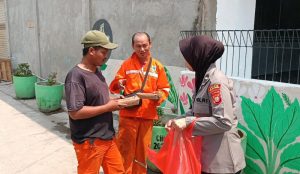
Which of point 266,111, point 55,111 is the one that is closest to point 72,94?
point 266,111

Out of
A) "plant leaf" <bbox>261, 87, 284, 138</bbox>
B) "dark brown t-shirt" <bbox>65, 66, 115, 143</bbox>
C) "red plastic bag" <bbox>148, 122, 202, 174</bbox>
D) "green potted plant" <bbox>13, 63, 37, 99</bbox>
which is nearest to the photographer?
"red plastic bag" <bbox>148, 122, 202, 174</bbox>

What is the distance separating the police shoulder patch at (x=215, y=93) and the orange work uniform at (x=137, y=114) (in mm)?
1337

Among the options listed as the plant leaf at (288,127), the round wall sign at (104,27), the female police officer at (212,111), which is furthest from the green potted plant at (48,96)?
the female police officer at (212,111)

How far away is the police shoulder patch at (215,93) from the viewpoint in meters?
1.91

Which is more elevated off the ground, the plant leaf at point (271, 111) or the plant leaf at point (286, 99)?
the plant leaf at point (286, 99)

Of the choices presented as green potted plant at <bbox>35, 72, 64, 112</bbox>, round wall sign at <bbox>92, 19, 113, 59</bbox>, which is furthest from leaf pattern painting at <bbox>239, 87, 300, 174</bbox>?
green potted plant at <bbox>35, 72, 64, 112</bbox>

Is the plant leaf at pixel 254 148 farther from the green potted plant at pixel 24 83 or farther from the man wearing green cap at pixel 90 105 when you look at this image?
the green potted plant at pixel 24 83

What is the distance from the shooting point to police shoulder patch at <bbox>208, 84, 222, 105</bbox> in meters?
1.91

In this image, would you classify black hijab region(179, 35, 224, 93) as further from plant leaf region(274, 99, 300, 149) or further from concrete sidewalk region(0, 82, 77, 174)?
concrete sidewalk region(0, 82, 77, 174)

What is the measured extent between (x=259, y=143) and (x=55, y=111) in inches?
188

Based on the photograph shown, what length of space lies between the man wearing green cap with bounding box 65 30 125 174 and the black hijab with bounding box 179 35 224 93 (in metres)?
0.72

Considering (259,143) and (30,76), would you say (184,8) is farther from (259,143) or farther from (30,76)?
(30,76)

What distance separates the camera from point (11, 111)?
276 inches

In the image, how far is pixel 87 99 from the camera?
252cm
